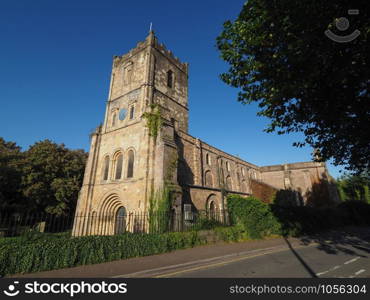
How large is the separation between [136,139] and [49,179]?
38.1 ft

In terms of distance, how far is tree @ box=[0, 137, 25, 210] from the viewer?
1948 centimetres

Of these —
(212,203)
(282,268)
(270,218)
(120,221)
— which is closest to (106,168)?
(120,221)

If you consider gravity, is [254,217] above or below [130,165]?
below

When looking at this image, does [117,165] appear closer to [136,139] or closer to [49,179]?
[136,139]

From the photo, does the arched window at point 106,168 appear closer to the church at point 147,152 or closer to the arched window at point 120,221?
the church at point 147,152

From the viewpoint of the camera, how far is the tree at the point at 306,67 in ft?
17.5

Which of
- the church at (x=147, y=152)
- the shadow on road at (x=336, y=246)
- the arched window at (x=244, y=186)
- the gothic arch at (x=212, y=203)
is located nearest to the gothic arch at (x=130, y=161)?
the church at (x=147, y=152)

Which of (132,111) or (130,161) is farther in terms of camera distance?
(132,111)

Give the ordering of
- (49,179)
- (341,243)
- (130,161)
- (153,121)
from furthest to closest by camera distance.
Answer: (49,179) < (130,161) < (153,121) < (341,243)

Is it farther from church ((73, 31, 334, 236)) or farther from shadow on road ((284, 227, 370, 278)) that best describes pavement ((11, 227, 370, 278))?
church ((73, 31, 334, 236))

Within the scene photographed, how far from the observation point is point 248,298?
4156 mm

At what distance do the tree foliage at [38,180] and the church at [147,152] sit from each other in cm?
457

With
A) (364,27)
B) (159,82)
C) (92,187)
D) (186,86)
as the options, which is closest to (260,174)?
(186,86)

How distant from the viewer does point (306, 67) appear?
625 cm
